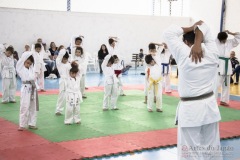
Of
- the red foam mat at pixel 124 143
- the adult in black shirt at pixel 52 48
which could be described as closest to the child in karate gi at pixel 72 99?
the red foam mat at pixel 124 143

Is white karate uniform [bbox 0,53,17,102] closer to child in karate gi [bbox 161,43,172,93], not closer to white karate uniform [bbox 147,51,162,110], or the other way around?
white karate uniform [bbox 147,51,162,110]

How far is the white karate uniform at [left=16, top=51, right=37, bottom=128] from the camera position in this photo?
6.45m

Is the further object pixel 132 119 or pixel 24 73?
pixel 132 119

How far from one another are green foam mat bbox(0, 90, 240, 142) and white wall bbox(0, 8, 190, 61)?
24.1 ft

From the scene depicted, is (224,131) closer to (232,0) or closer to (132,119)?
(132,119)

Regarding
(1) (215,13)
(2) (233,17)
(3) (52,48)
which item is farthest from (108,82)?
(1) (215,13)

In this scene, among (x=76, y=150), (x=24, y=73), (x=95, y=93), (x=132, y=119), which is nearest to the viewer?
(x=76, y=150)

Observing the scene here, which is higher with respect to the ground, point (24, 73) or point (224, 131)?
point (24, 73)

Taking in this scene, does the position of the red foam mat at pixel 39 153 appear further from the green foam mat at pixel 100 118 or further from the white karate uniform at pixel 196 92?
the white karate uniform at pixel 196 92

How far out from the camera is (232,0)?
19438 mm

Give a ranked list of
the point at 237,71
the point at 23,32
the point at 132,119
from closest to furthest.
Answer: the point at 132,119
the point at 237,71
the point at 23,32

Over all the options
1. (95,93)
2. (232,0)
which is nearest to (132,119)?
(95,93)

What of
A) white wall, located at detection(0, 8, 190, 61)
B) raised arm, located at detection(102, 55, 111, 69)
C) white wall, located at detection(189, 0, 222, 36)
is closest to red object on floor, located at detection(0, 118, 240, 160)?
raised arm, located at detection(102, 55, 111, 69)

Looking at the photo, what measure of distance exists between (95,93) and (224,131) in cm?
522
